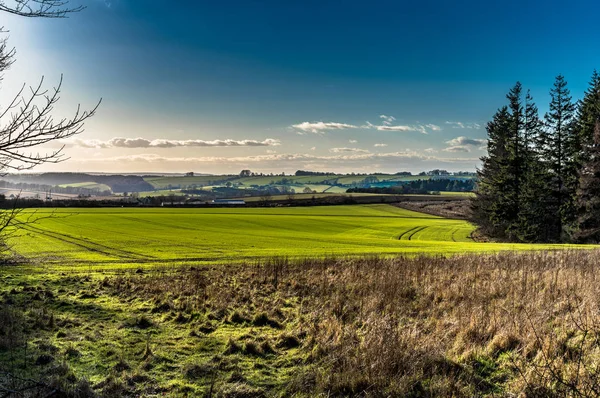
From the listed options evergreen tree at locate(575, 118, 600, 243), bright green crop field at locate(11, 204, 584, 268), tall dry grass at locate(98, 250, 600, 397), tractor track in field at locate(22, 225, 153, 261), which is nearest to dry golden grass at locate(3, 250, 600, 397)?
tall dry grass at locate(98, 250, 600, 397)

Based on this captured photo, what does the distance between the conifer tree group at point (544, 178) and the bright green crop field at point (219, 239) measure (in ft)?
23.1

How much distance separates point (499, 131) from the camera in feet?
169

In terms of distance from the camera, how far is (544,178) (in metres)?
42.6

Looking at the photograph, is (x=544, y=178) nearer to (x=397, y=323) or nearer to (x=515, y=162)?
(x=515, y=162)

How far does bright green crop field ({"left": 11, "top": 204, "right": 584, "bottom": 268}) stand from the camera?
24.6 meters

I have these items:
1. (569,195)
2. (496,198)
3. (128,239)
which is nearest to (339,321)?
(128,239)

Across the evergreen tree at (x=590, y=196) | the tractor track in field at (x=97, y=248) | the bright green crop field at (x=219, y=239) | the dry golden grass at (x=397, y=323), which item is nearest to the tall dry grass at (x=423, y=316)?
the dry golden grass at (x=397, y=323)

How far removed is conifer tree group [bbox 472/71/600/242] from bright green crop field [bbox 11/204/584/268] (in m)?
7.05

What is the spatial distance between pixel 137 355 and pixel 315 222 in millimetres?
57649

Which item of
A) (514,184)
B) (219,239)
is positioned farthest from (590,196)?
(219,239)

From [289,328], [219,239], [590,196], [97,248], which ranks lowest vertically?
[219,239]

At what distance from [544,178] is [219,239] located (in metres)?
38.0

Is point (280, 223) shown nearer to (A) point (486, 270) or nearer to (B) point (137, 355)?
(A) point (486, 270)

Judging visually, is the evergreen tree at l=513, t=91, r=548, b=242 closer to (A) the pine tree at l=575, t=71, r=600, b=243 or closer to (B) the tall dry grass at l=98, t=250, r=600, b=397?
(A) the pine tree at l=575, t=71, r=600, b=243
